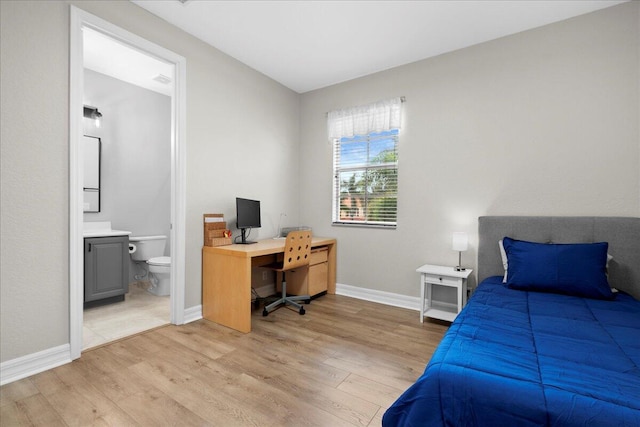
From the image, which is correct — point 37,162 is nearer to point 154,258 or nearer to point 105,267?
point 105,267

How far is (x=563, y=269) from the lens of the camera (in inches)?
87.0

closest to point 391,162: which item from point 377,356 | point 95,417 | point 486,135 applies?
point 486,135

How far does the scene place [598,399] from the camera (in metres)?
0.97

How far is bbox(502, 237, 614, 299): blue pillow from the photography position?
7.01 feet

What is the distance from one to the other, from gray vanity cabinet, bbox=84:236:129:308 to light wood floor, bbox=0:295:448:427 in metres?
1.10

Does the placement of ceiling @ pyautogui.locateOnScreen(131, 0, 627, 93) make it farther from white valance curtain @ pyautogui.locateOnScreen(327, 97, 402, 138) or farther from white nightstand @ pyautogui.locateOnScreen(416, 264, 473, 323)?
white nightstand @ pyautogui.locateOnScreen(416, 264, 473, 323)

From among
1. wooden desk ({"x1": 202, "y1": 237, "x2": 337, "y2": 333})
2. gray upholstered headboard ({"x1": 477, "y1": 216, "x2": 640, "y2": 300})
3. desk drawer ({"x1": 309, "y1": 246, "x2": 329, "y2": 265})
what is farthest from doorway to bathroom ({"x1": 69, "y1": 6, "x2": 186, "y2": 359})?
gray upholstered headboard ({"x1": 477, "y1": 216, "x2": 640, "y2": 300})

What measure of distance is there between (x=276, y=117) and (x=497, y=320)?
11.1ft

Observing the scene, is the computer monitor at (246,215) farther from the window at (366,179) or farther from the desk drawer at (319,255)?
the window at (366,179)

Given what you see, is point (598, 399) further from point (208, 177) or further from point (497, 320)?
point (208, 177)

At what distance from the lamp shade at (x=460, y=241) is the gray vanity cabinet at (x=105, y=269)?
3638 millimetres

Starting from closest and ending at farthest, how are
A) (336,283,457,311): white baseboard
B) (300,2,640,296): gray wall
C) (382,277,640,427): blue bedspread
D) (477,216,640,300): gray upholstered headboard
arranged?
(382,277,640,427): blue bedspread → (477,216,640,300): gray upholstered headboard → (300,2,640,296): gray wall → (336,283,457,311): white baseboard

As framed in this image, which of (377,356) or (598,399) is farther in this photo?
(377,356)

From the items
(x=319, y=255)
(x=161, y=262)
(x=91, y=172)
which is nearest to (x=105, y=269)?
(x=161, y=262)
